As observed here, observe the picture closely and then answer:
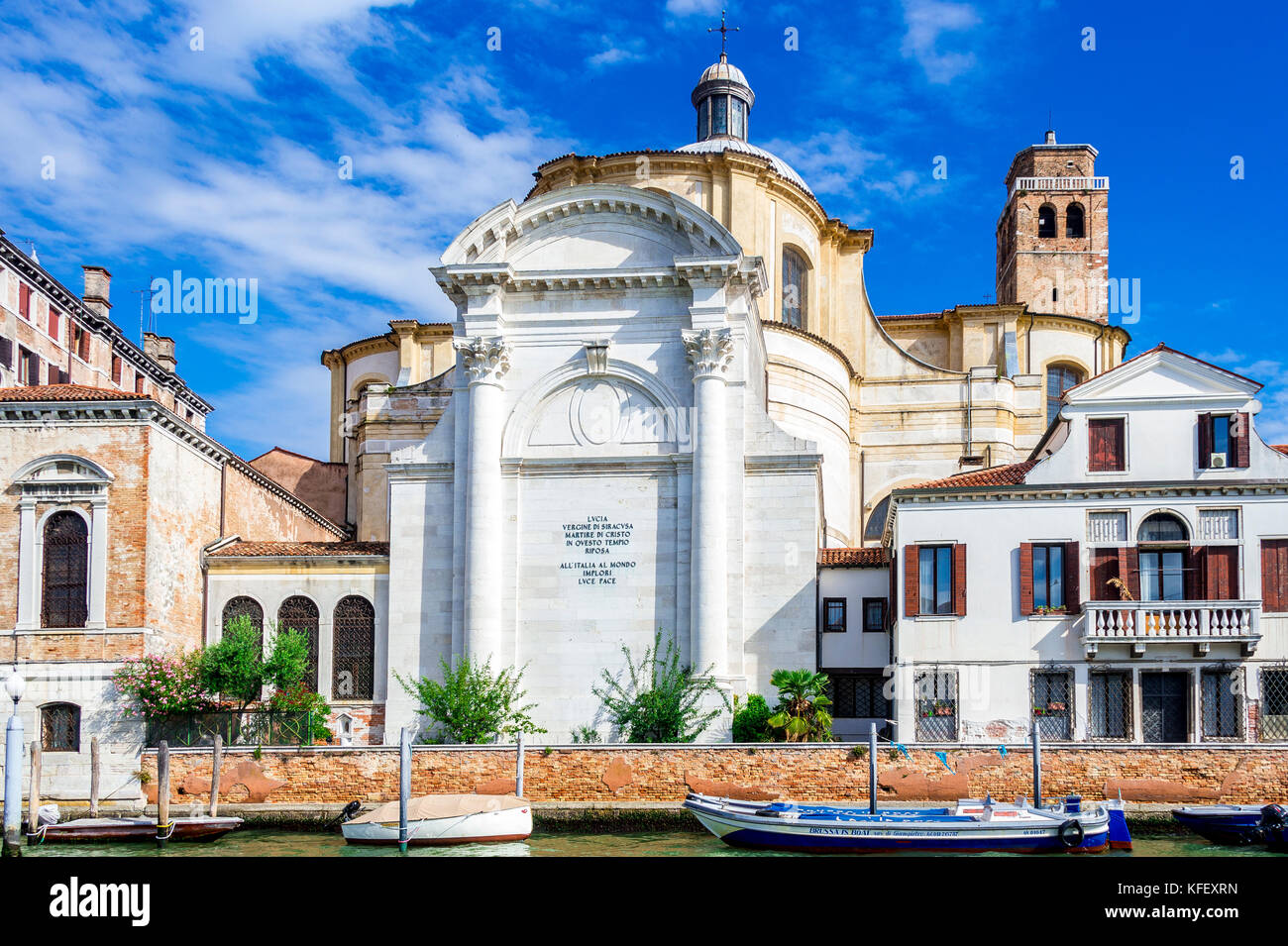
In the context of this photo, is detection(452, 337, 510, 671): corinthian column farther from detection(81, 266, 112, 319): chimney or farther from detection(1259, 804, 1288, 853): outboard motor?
detection(81, 266, 112, 319): chimney

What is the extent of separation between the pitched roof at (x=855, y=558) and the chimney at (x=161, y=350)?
42969 mm

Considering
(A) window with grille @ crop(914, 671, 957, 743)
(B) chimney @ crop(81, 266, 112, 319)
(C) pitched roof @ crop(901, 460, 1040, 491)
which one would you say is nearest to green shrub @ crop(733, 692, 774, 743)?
(A) window with grille @ crop(914, 671, 957, 743)

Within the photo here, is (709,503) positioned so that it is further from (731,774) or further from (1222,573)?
(1222,573)

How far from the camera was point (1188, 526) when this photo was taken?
28.6 metres

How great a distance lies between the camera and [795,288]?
44.8m

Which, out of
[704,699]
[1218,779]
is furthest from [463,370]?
[1218,779]

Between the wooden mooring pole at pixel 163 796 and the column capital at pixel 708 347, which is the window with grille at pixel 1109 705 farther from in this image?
the wooden mooring pole at pixel 163 796

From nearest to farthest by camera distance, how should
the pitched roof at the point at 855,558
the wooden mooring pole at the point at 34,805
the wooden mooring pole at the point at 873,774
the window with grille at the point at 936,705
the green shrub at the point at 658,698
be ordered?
the wooden mooring pole at the point at 34,805, the wooden mooring pole at the point at 873,774, the window with grille at the point at 936,705, the green shrub at the point at 658,698, the pitched roof at the point at 855,558

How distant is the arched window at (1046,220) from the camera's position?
56250 millimetres

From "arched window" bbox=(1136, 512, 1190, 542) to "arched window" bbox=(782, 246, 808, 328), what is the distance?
1663 cm

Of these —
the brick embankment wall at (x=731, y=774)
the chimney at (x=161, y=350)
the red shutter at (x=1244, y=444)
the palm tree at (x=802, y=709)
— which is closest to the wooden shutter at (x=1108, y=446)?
the red shutter at (x=1244, y=444)

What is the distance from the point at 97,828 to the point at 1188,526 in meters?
21.6
